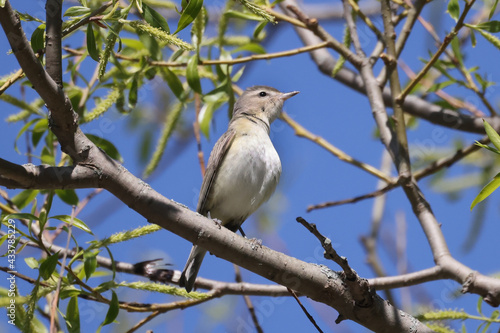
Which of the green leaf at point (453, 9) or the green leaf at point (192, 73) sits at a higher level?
the green leaf at point (453, 9)

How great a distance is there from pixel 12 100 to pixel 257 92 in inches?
125

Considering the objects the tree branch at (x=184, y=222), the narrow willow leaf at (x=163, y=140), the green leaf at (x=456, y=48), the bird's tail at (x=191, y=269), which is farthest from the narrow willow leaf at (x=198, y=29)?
the green leaf at (x=456, y=48)

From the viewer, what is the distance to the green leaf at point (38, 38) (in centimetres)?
294

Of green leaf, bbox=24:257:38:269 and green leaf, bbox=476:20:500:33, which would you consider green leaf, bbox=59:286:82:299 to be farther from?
green leaf, bbox=476:20:500:33

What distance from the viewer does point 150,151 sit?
537 cm

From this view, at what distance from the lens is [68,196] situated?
4.06 m

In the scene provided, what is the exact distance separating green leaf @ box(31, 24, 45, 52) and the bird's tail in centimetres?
189

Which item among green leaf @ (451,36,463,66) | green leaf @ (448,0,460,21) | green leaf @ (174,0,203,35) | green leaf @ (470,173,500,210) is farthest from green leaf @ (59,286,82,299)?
green leaf @ (451,36,463,66)

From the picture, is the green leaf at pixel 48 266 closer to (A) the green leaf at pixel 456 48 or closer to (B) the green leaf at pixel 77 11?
(B) the green leaf at pixel 77 11

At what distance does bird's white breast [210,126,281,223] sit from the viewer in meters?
5.16

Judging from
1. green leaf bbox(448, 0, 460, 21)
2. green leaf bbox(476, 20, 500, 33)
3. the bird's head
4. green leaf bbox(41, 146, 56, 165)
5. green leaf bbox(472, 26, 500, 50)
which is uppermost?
the bird's head

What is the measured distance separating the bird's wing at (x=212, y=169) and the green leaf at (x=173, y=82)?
92cm

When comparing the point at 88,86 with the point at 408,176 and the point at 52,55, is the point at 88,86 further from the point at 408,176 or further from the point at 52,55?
the point at 408,176

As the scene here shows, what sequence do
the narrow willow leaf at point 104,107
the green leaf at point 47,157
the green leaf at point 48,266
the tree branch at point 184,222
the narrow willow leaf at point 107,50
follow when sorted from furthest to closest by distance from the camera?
the green leaf at point 47,157 → the narrow willow leaf at point 104,107 → the green leaf at point 48,266 → the narrow willow leaf at point 107,50 → the tree branch at point 184,222
